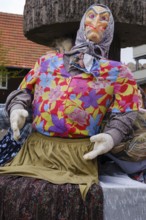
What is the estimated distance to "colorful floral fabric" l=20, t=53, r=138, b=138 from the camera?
223cm

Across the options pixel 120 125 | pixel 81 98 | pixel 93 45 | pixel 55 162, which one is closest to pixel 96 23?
pixel 93 45

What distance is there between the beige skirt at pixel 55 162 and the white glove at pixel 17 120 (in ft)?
0.39

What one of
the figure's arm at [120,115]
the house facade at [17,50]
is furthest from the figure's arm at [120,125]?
the house facade at [17,50]

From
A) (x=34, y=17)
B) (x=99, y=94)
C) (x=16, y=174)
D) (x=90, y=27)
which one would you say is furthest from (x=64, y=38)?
(x=16, y=174)

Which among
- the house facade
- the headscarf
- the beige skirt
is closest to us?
the beige skirt

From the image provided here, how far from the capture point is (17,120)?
7.25 ft

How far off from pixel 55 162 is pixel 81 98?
0.97 ft

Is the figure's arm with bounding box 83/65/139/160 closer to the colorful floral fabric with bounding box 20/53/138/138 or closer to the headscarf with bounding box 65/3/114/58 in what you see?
the colorful floral fabric with bounding box 20/53/138/138

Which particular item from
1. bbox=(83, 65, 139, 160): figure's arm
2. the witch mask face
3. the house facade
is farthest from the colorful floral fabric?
the house facade

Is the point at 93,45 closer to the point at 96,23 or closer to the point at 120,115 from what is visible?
the point at 96,23

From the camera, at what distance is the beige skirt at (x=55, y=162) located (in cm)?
209

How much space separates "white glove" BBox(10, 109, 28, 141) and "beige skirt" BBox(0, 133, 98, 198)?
0.12 meters

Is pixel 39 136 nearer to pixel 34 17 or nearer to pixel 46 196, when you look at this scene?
pixel 46 196

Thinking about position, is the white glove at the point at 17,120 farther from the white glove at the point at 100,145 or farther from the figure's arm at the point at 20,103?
the white glove at the point at 100,145
